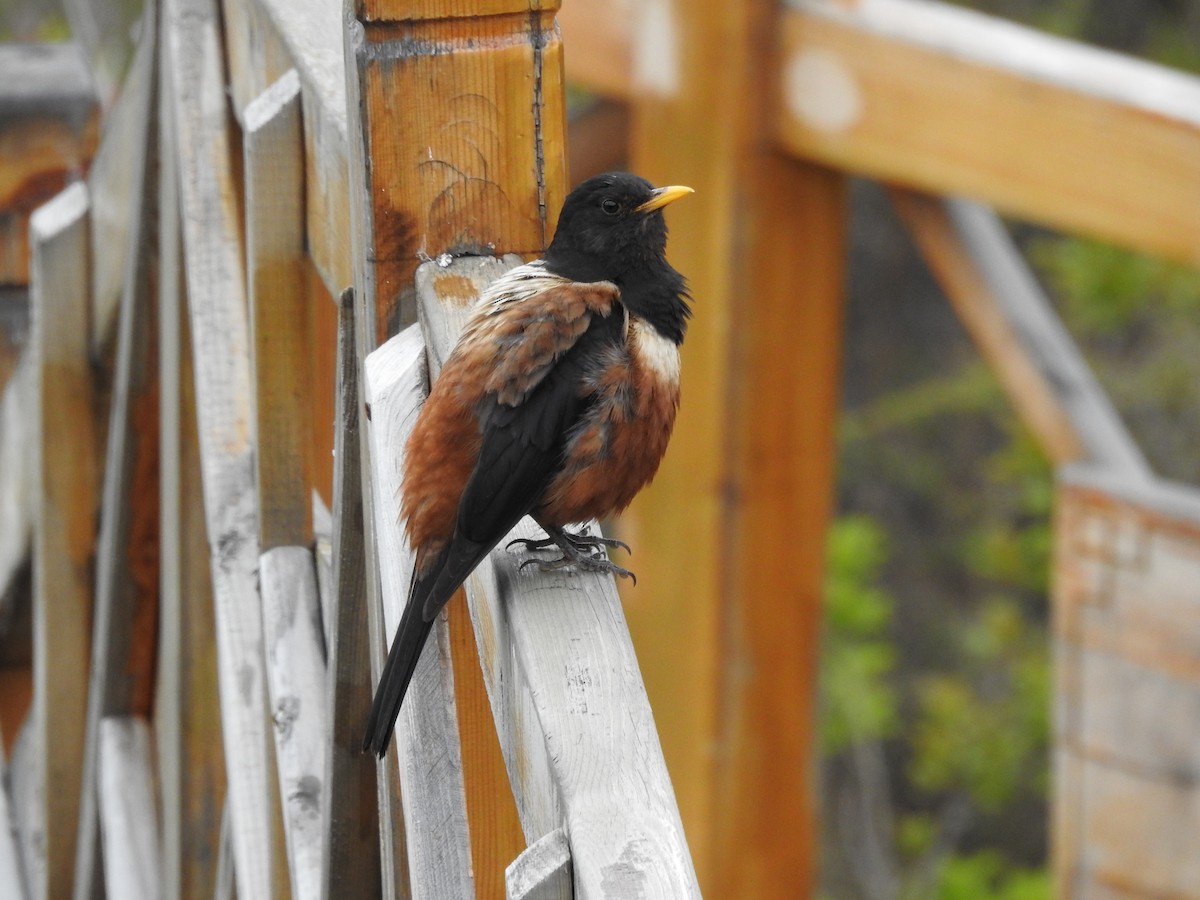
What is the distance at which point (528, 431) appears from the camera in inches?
57.7

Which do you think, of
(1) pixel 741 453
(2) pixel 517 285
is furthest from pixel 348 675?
(1) pixel 741 453

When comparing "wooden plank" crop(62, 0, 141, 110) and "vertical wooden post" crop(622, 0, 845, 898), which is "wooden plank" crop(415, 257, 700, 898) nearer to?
"vertical wooden post" crop(622, 0, 845, 898)

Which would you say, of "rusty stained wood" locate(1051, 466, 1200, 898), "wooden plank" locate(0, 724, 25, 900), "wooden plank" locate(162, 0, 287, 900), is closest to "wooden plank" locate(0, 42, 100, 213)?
"wooden plank" locate(162, 0, 287, 900)

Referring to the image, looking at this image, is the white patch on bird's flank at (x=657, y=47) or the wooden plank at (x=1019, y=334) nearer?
the wooden plank at (x=1019, y=334)

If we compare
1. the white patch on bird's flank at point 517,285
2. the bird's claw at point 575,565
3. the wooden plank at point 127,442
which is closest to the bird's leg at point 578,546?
the bird's claw at point 575,565

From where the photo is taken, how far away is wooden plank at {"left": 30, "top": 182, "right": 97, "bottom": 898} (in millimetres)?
2484

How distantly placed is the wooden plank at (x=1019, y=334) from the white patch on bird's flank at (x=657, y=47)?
1.58 feet

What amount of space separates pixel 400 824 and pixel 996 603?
5.85 meters

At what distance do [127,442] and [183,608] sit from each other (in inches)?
11.7

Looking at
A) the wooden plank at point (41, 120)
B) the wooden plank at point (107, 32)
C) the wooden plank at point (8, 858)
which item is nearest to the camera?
the wooden plank at point (8, 858)

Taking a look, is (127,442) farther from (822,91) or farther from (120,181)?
(822,91)

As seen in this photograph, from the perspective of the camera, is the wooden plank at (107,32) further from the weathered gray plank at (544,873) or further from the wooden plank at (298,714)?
the weathered gray plank at (544,873)

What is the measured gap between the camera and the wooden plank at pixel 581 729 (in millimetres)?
893

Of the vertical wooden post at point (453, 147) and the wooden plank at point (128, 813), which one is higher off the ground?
the vertical wooden post at point (453, 147)
